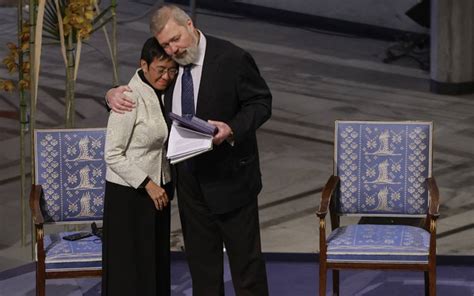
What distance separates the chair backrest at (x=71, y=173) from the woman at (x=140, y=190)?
0.60 metres

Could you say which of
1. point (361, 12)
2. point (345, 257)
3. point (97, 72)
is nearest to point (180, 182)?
point (345, 257)

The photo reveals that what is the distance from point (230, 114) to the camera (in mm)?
5449

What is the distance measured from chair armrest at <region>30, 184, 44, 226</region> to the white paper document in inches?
38.2

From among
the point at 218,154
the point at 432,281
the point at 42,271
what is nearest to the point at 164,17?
the point at 218,154

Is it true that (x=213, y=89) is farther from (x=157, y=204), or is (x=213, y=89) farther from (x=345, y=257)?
(x=345, y=257)

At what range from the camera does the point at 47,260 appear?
19.6 ft

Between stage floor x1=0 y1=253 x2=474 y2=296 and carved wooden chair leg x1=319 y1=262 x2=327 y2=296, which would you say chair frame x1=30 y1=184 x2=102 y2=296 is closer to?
stage floor x1=0 y1=253 x2=474 y2=296

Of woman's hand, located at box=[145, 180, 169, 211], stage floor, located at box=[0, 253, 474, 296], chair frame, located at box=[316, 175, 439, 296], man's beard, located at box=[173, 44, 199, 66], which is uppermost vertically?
man's beard, located at box=[173, 44, 199, 66]

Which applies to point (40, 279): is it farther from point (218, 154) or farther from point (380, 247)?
point (380, 247)

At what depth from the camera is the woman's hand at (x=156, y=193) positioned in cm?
556

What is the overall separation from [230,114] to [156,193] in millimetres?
493

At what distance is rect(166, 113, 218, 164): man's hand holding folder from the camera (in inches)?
205

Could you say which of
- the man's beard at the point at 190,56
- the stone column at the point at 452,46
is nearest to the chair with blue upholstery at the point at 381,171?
the man's beard at the point at 190,56

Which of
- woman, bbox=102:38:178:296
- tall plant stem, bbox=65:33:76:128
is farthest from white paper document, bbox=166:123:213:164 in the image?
tall plant stem, bbox=65:33:76:128
